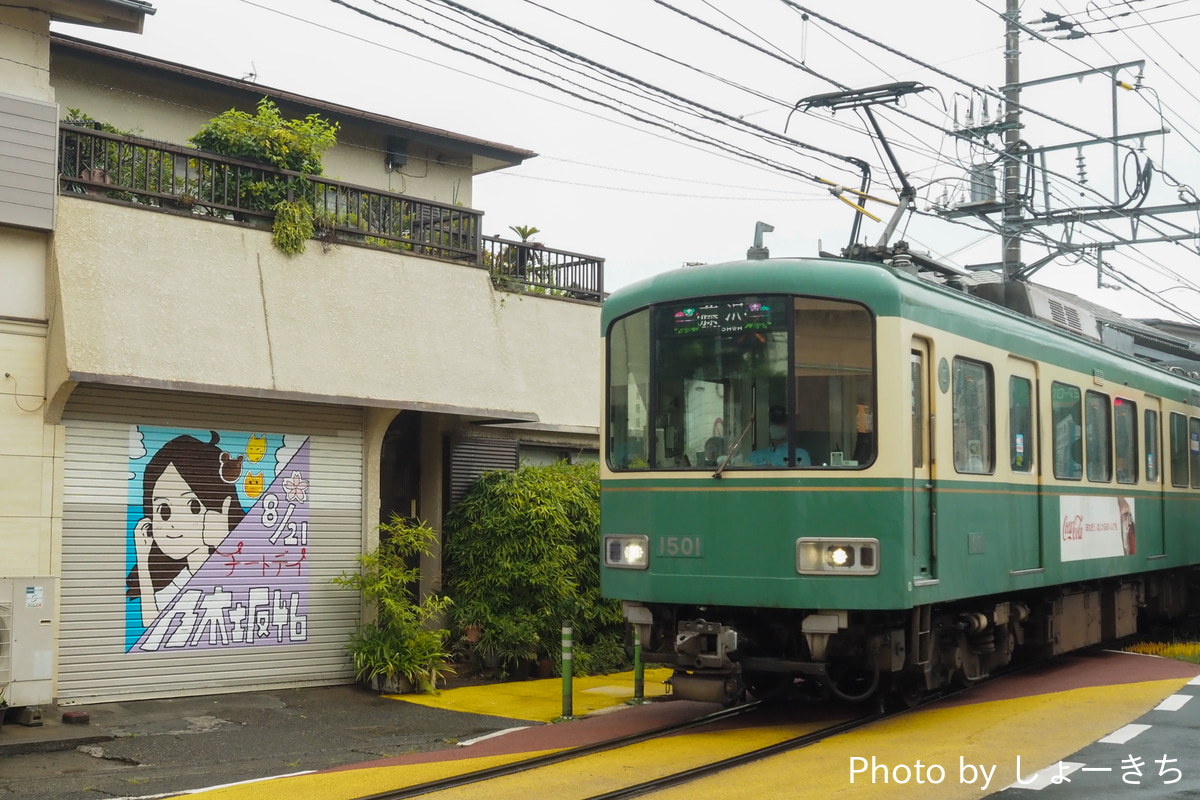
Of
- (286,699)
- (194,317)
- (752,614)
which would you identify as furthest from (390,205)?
(752,614)

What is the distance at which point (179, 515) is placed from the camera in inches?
454

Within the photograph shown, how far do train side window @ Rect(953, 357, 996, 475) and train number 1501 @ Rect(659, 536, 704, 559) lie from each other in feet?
7.07

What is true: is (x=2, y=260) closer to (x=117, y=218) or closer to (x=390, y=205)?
(x=117, y=218)

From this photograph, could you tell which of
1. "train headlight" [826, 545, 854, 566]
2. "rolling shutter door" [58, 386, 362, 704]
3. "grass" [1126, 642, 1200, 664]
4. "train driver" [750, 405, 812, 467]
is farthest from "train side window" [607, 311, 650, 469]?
"grass" [1126, 642, 1200, 664]

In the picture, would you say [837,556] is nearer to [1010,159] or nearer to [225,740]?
[225,740]

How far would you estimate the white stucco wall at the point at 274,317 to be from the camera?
35.8ft

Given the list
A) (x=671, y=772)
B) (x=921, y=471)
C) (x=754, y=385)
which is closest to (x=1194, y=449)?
(x=921, y=471)

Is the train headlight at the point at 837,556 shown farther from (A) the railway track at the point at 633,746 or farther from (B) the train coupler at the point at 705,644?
(A) the railway track at the point at 633,746

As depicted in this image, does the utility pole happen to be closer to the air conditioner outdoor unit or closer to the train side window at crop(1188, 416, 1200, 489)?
the train side window at crop(1188, 416, 1200, 489)

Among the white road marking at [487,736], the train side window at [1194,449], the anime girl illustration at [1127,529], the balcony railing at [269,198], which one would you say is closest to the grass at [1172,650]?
the anime girl illustration at [1127,529]

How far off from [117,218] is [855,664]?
7.47 m

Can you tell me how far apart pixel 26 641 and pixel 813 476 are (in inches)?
240

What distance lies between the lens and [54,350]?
10.6 metres

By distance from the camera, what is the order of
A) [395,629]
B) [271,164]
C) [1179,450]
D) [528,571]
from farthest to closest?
1. [1179,450]
2. [528,571]
3. [271,164]
4. [395,629]
